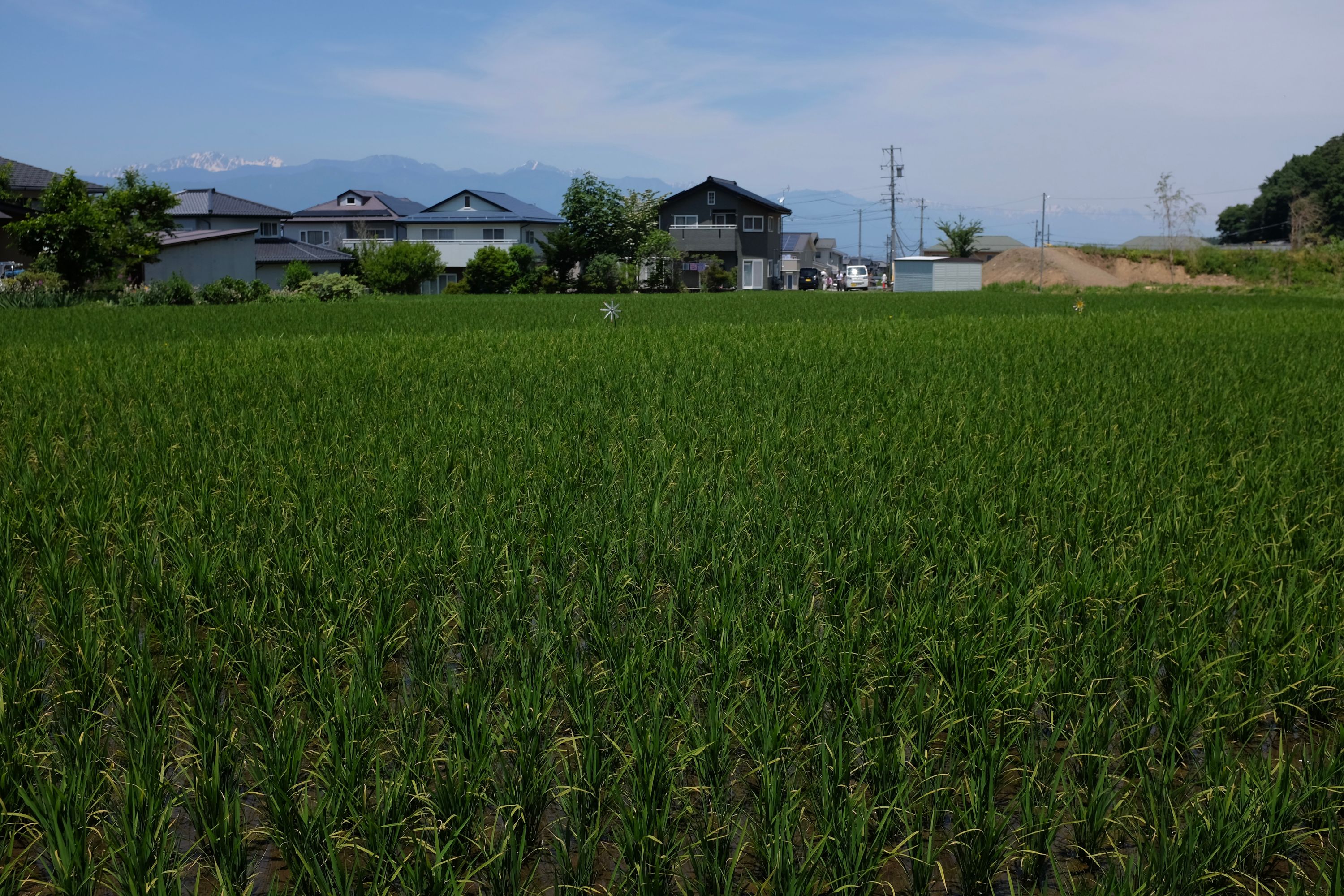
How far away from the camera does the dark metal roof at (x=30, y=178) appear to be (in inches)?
1335

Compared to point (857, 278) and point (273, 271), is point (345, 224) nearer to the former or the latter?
point (273, 271)

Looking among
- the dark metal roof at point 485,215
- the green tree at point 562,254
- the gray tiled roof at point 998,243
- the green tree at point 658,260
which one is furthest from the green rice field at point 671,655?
the gray tiled roof at point 998,243

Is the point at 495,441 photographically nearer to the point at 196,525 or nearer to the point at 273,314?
the point at 196,525

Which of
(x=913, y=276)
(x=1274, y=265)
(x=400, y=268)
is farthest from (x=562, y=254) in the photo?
→ (x=1274, y=265)

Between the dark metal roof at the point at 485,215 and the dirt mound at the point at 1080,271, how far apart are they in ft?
81.0

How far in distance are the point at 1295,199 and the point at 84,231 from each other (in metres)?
71.8

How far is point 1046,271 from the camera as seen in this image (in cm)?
5212

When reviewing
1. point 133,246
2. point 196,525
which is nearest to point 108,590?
point 196,525

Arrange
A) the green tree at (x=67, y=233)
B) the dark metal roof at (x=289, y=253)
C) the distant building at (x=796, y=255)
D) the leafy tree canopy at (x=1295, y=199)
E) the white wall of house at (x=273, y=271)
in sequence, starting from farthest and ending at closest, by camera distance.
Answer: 1. the distant building at (x=796, y=255)
2. the leafy tree canopy at (x=1295, y=199)
3. the dark metal roof at (x=289, y=253)
4. the white wall of house at (x=273, y=271)
5. the green tree at (x=67, y=233)

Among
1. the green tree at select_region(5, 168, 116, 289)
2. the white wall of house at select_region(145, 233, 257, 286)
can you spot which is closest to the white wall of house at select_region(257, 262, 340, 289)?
the white wall of house at select_region(145, 233, 257, 286)

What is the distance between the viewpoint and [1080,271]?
54.0m

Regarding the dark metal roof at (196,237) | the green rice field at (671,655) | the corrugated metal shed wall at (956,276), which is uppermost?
the dark metal roof at (196,237)

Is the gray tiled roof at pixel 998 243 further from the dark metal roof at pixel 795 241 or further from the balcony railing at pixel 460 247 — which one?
the balcony railing at pixel 460 247

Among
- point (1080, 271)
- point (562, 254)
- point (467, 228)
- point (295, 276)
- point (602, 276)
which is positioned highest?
point (467, 228)
